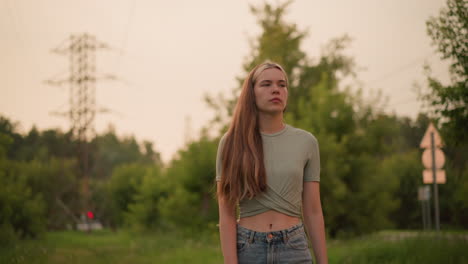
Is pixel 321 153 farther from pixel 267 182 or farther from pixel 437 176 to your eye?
pixel 267 182

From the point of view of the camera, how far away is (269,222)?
11.5 ft

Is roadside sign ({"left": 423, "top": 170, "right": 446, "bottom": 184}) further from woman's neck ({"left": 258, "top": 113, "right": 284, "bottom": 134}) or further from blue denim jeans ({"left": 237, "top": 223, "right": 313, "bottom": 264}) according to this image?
blue denim jeans ({"left": 237, "top": 223, "right": 313, "bottom": 264})

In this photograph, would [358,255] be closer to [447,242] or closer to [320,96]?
[447,242]

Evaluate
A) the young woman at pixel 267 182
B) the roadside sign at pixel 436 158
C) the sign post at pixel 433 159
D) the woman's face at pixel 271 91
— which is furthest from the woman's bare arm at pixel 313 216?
the roadside sign at pixel 436 158

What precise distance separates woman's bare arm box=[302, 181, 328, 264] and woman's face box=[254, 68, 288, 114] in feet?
1.77

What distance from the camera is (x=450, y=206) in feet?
134

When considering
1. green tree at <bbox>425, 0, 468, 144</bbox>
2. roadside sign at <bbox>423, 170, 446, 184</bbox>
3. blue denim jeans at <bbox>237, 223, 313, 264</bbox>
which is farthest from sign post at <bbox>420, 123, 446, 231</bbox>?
blue denim jeans at <bbox>237, 223, 313, 264</bbox>

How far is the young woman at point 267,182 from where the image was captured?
11.4 ft

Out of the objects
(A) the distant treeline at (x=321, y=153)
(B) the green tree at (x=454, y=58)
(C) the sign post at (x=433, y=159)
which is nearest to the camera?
(B) the green tree at (x=454, y=58)

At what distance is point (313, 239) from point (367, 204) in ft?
78.9

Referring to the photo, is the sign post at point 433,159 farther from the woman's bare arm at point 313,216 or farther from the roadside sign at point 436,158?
the woman's bare arm at point 313,216

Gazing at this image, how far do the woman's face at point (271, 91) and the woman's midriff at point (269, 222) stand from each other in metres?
0.66

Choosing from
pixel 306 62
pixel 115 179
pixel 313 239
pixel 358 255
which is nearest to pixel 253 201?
pixel 313 239

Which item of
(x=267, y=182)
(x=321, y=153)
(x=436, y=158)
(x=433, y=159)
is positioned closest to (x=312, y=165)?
(x=267, y=182)
